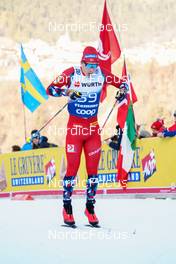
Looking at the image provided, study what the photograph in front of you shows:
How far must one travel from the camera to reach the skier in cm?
693

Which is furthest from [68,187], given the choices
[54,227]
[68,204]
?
[54,227]

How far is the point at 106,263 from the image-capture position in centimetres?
464

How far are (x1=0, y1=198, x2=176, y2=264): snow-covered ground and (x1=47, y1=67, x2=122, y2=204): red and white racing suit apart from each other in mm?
596

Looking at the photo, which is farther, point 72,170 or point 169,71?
point 169,71

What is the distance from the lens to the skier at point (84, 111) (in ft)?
22.7

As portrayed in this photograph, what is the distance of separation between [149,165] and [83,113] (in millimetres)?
6006

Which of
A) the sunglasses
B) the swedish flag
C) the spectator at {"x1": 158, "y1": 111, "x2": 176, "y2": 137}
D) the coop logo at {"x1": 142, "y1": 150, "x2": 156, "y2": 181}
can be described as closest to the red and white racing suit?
the sunglasses

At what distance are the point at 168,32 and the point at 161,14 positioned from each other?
5.47ft

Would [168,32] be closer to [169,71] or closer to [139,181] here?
[169,71]

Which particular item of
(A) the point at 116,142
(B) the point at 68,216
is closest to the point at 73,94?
(B) the point at 68,216

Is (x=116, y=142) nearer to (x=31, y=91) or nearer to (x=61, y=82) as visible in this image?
(x=31, y=91)

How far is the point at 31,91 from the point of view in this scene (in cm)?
1794

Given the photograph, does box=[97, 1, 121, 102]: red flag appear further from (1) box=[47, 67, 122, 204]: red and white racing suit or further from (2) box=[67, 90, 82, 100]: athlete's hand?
(2) box=[67, 90, 82, 100]: athlete's hand

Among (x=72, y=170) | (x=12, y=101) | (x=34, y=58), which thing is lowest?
(x=72, y=170)
